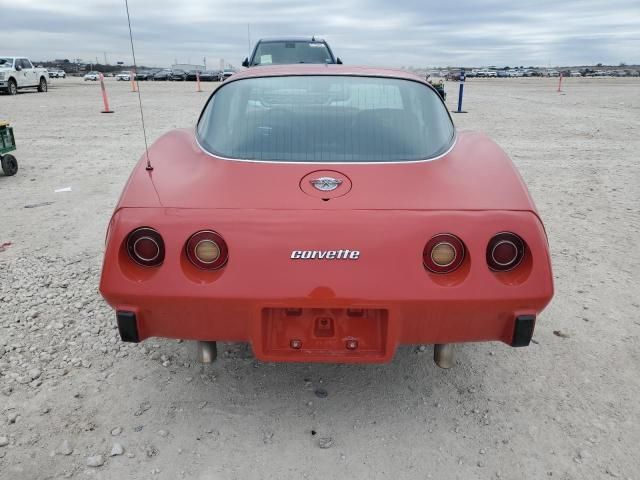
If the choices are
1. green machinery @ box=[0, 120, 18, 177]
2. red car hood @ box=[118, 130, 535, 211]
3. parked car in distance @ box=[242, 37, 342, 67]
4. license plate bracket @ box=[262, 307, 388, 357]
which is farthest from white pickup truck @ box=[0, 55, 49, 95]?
license plate bracket @ box=[262, 307, 388, 357]

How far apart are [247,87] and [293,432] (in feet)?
6.44


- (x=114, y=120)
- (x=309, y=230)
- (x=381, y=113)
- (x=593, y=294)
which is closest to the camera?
(x=309, y=230)

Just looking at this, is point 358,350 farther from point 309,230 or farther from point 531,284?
point 531,284

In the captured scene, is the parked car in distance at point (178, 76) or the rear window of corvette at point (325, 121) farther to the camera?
the parked car in distance at point (178, 76)

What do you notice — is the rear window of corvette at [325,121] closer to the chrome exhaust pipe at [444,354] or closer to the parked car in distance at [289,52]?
the chrome exhaust pipe at [444,354]

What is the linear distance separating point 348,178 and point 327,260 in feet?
1.59

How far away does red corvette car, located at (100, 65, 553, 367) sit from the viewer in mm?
2078

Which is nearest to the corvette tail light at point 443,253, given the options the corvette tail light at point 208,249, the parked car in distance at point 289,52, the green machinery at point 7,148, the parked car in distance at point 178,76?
the corvette tail light at point 208,249

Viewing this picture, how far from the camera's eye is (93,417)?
2.50 meters

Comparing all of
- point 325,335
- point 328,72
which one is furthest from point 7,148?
point 325,335

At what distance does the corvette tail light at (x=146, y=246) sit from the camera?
85.0 inches

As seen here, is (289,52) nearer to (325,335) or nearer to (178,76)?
(325,335)

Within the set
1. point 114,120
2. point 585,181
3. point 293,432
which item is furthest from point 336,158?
point 114,120

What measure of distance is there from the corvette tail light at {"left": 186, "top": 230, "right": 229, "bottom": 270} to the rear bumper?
0.11 feet
